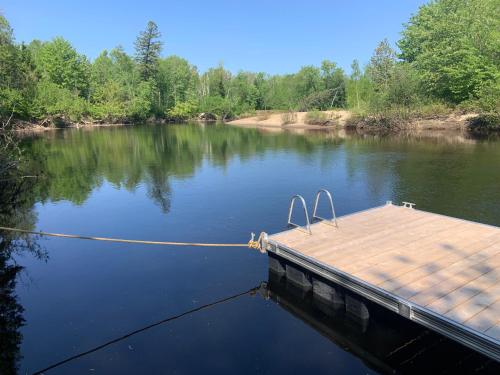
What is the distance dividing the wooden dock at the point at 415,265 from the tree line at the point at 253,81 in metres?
23.1

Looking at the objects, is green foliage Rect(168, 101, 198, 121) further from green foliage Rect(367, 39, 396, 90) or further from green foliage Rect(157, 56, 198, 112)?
green foliage Rect(367, 39, 396, 90)

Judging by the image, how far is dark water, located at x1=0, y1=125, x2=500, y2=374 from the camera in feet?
22.5

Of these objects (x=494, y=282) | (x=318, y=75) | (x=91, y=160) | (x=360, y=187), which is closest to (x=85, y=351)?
(x=494, y=282)

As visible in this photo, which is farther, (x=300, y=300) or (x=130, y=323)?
(x=300, y=300)

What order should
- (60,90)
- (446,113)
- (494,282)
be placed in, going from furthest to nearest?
1. (60,90)
2. (446,113)
3. (494,282)

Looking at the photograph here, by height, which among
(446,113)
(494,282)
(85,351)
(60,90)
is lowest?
(85,351)

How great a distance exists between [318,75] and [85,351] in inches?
3225

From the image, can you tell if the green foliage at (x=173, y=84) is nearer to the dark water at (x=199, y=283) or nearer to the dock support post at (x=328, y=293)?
the dark water at (x=199, y=283)

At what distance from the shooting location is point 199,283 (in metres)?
9.69

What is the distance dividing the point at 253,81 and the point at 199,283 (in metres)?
99.6

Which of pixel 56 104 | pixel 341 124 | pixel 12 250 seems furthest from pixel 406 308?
pixel 56 104

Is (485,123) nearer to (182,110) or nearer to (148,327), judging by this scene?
(148,327)

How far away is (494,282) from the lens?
6.96 metres

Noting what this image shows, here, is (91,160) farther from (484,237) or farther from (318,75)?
(318,75)
